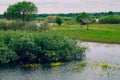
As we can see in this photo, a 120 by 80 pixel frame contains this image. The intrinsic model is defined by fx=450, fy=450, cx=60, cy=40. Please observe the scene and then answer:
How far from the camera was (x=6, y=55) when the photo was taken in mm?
46594

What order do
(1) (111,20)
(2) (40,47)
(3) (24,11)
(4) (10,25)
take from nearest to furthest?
(2) (40,47) < (4) (10,25) < (3) (24,11) < (1) (111,20)

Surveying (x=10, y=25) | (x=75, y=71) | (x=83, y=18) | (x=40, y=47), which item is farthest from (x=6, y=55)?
(x=83, y=18)

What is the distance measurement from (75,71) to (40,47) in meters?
7.71

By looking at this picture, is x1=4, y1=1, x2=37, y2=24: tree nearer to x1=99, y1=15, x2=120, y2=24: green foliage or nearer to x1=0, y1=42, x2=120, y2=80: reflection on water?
x1=0, y1=42, x2=120, y2=80: reflection on water

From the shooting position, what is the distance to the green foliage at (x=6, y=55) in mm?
46188

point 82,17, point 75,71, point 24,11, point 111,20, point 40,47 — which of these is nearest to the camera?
point 75,71

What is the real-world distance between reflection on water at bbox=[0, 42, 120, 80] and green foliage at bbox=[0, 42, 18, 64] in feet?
4.46

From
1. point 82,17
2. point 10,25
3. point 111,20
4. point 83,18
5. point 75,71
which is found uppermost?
point 10,25

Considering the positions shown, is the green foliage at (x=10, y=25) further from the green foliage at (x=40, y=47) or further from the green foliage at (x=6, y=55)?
the green foliage at (x=6, y=55)

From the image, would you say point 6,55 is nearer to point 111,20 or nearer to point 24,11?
point 24,11

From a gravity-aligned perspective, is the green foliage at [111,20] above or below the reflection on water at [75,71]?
below

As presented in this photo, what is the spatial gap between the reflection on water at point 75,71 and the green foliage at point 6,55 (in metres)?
1.36

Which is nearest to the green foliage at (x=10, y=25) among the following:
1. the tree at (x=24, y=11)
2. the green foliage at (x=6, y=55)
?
the tree at (x=24, y=11)

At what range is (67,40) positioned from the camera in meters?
50.8
